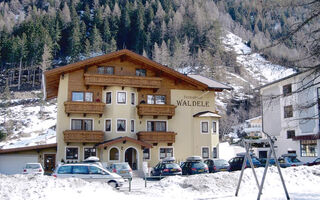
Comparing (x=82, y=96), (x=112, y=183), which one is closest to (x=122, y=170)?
(x=112, y=183)

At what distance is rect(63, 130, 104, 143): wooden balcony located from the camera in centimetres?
3628

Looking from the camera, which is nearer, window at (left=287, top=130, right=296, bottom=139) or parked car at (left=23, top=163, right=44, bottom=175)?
parked car at (left=23, top=163, right=44, bottom=175)

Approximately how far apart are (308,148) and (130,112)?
68.9 ft

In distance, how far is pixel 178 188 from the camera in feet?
57.7

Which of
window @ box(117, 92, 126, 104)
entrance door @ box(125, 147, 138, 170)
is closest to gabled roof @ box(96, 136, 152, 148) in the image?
entrance door @ box(125, 147, 138, 170)

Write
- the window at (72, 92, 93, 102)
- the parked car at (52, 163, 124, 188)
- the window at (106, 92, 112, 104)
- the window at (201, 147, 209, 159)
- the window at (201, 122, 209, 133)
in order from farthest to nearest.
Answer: the window at (201, 122, 209, 133) < the window at (201, 147, 209, 159) < the window at (106, 92, 112, 104) < the window at (72, 92, 93, 102) < the parked car at (52, 163, 124, 188)

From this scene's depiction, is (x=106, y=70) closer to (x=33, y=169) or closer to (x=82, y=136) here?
(x=82, y=136)

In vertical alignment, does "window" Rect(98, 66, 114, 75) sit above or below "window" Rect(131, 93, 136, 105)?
above

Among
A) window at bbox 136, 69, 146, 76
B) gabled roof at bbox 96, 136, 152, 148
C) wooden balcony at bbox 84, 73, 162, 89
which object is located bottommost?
gabled roof at bbox 96, 136, 152, 148

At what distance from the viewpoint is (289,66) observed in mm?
10547

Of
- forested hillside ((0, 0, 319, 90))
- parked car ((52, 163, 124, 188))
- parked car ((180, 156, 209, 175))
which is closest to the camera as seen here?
parked car ((52, 163, 124, 188))

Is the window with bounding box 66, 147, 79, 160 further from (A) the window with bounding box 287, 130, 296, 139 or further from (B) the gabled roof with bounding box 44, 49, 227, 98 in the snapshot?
(A) the window with bounding box 287, 130, 296, 139

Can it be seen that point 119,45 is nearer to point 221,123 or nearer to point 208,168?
point 221,123

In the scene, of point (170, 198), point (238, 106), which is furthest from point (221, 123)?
point (170, 198)
